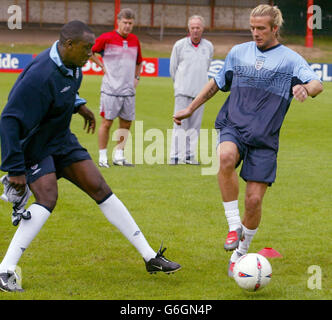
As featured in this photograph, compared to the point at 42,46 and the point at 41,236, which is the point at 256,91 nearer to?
the point at 41,236

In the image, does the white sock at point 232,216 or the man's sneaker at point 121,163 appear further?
the man's sneaker at point 121,163

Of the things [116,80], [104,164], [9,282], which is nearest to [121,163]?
[104,164]

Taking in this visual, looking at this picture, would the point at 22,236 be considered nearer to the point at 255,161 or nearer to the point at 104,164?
the point at 255,161

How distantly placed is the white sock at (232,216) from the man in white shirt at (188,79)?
5.91 metres

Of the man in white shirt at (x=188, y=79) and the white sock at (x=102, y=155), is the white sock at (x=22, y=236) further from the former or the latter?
the man in white shirt at (x=188, y=79)

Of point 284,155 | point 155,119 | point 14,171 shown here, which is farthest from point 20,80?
point 155,119

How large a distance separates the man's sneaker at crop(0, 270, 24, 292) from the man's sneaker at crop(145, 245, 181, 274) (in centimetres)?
105

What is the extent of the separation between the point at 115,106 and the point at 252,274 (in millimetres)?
6585

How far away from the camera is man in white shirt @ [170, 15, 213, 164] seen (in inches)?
467

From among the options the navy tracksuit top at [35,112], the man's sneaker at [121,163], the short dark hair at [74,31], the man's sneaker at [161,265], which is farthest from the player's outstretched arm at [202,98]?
the man's sneaker at [121,163]

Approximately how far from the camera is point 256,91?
6.03m

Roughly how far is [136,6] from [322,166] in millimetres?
39209

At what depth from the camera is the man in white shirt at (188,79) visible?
11.9m

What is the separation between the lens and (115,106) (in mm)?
11609
